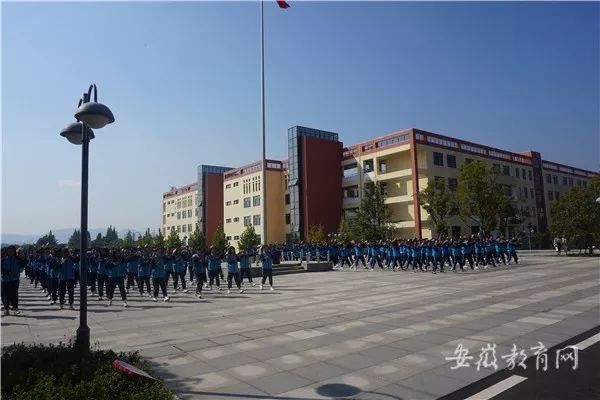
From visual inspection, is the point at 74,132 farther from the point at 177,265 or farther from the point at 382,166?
the point at 382,166

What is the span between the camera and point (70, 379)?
197 inches

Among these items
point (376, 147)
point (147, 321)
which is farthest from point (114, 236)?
point (147, 321)

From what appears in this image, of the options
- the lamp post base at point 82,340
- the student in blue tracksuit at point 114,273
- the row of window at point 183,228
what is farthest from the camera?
the row of window at point 183,228

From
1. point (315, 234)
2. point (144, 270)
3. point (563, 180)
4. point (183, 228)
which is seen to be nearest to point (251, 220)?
point (315, 234)

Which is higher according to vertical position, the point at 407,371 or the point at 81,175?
the point at 81,175

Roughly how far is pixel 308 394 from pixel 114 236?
16312cm

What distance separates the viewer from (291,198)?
57.2m

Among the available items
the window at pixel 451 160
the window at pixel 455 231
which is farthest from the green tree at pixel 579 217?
the window at pixel 451 160

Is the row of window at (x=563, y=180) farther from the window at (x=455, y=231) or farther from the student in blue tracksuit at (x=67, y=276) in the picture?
the student in blue tracksuit at (x=67, y=276)

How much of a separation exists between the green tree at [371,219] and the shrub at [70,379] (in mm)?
35042

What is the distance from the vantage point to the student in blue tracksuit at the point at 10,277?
11.9m

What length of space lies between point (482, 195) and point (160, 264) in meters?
30.7

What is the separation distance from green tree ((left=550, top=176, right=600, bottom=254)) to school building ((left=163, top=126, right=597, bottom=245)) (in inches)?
422

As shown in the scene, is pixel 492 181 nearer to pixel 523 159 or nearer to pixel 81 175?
pixel 523 159
